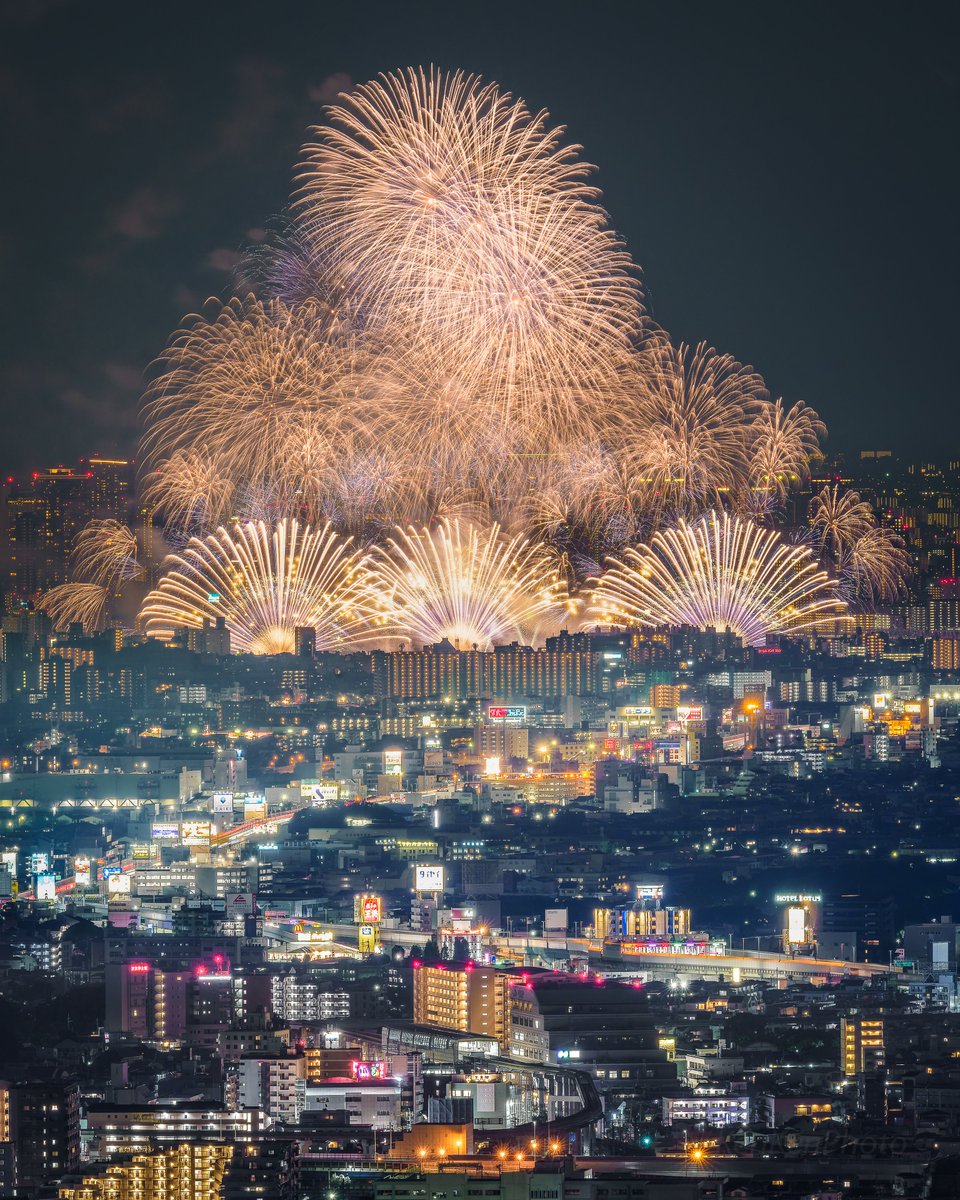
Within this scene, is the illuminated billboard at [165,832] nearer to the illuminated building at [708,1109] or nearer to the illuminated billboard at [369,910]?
the illuminated billboard at [369,910]

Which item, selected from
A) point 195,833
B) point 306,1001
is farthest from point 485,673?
point 306,1001

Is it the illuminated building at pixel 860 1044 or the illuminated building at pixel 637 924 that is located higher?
the illuminated building at pixel 637 924

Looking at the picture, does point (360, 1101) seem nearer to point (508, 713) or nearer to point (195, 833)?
point (195, 833)

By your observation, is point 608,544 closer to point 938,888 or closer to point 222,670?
point 938,888

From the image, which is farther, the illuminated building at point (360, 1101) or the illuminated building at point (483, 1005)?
the illuminated building at point (483, 1005)

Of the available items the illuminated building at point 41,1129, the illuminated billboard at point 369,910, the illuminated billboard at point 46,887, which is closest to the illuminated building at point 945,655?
the illuminated billboard at point 46,887

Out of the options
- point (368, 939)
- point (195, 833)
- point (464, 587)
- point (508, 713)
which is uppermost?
point (464, 587)
